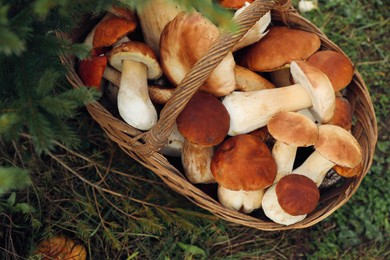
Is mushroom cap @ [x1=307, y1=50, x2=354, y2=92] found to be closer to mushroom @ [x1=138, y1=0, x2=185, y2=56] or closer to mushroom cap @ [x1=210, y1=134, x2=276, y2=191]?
mushroom cap @ [x1=210, y1=134, x2=276, y2=191]

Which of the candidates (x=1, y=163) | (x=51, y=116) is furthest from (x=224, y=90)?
(x=1, y=163)

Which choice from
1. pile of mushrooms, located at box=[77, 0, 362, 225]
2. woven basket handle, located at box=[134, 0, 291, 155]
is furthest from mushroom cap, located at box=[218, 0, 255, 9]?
woven basket handle, located at box=[134, 0, 291, 155]

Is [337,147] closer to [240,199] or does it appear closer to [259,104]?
[259,104]

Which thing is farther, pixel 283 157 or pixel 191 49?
pixel 283 157

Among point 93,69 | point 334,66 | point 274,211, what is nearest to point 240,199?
point 274,211

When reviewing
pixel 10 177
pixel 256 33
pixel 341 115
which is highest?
pixel 10 177

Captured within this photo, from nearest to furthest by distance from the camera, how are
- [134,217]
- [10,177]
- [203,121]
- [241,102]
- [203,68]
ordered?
1. [10,177]
2. [203,68]
3. [203,121]
4. [241,102]
5. [134,217]
